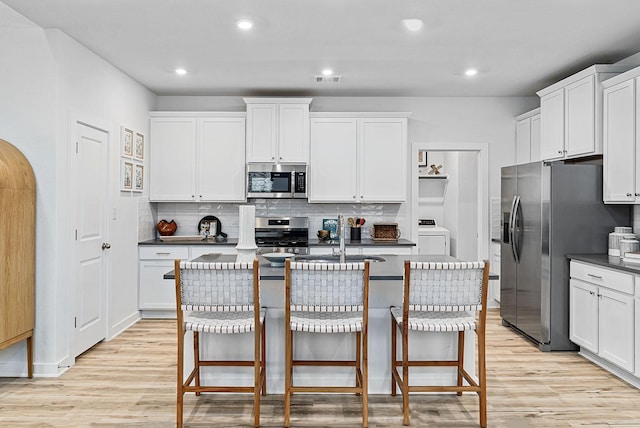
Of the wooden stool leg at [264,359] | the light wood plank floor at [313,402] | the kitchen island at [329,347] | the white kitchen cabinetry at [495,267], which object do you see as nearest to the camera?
the light wood plank floor at [313,402]

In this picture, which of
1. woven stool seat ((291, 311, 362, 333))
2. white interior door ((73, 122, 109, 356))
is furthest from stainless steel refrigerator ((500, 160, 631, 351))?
white interior door ((73, 122, 109, 356))

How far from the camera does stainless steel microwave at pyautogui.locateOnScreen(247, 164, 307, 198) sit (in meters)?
5.27

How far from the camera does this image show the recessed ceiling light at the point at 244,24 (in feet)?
10.8

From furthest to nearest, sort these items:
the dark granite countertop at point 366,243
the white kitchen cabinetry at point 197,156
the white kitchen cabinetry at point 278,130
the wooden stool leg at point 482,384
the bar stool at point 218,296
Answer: the white kitchen cabinetry at point 197,156 < the white kitchen cabinetry at point 278,130 < the dark granite countertop at point 366,243 < the wooden stool leg at point 482,384 < the bar stool at point 218,296

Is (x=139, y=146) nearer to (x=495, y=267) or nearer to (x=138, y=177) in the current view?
(x=138, y=177)

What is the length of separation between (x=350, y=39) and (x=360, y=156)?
5.90 feet

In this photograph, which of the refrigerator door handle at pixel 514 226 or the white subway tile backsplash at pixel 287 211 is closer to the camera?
the refrigerator door handle at pixel 514 226

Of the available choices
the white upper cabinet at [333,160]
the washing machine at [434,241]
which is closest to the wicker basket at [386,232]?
the white upper cabinet at [333,160]

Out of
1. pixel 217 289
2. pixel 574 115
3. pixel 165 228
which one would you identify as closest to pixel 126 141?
pixel 165 228

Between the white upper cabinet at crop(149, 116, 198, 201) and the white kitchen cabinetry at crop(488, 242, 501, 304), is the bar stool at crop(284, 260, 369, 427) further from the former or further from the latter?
the white kitchen cabinetry at crop(488, 242, 501, 304)

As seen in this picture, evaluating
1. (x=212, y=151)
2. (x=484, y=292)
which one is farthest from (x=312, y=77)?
(x=484, y=292)

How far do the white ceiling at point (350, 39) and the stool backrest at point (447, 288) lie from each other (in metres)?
1.72

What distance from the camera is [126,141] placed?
15.5 feet

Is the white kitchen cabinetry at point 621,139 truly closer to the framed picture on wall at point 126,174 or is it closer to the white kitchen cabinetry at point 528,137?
the white kitchen cabinetry at point 528,137
